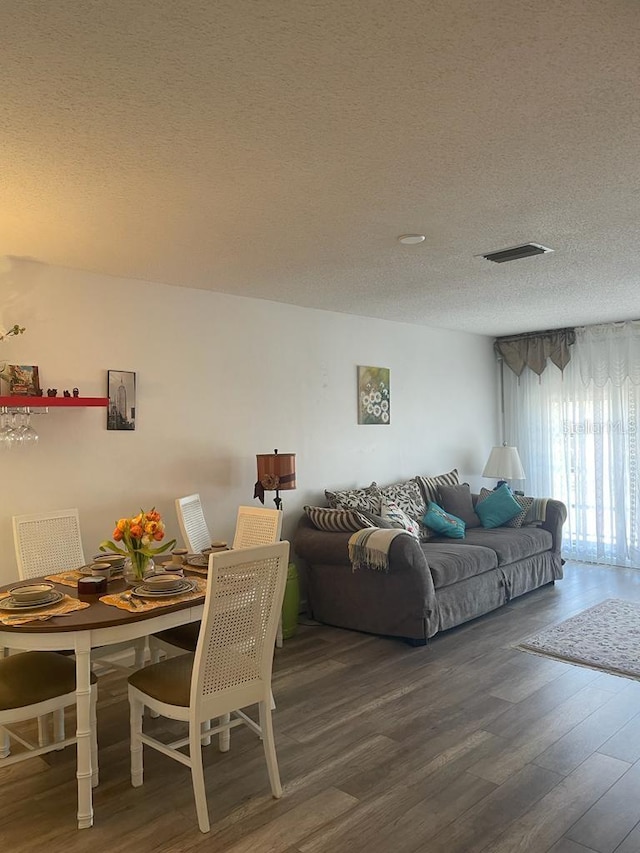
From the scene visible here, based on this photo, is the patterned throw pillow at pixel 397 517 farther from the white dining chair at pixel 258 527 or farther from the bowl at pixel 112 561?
the bowl at pixel 112 561

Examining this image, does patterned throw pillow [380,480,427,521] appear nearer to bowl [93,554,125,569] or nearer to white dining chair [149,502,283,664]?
white dining chair [149,502,283,664]

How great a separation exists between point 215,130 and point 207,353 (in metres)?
2.56

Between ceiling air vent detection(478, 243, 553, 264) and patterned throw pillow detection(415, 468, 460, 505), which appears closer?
ceiling air vent detection(478, 243, 553, 264)

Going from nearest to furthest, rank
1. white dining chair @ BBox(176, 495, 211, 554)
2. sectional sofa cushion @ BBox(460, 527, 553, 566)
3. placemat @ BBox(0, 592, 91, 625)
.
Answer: placemat @ BBox(0, 592, 91, 625), white dining chair @ BBox(176, 495, 211, 554), sectional sofa cushion @ BBox(460, 527, 553, 566)

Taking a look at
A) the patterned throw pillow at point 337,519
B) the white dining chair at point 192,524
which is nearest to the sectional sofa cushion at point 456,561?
the patterned throw pillow at point 337,519

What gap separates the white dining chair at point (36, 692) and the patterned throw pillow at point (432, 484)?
3.86 metres

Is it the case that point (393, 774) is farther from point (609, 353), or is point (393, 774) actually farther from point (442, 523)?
point (609, 353)

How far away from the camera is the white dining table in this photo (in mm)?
2414

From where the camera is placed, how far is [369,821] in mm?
2430

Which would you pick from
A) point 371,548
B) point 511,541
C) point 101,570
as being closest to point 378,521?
point 371,548

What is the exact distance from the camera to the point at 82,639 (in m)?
2.44

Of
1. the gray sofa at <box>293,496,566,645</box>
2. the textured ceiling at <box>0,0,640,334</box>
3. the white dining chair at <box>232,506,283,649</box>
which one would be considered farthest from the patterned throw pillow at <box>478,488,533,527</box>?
the white dining chair at <box>232,506,283,649</box>

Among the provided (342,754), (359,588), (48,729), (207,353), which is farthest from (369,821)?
(207,353)

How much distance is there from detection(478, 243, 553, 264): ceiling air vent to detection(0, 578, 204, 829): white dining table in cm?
275
